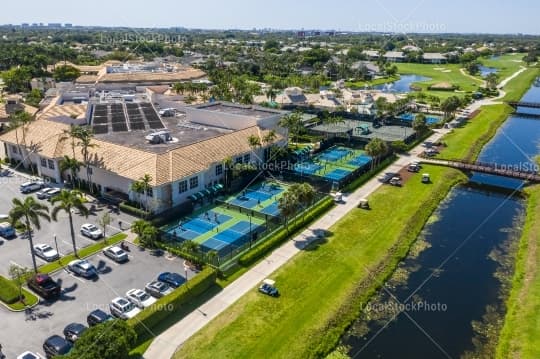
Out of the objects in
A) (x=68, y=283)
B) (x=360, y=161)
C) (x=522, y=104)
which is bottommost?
(x=68, y=283)

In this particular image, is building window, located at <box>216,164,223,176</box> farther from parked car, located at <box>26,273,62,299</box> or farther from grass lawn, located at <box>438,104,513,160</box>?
grass lawn, located at <box>438,104,513,160</box>

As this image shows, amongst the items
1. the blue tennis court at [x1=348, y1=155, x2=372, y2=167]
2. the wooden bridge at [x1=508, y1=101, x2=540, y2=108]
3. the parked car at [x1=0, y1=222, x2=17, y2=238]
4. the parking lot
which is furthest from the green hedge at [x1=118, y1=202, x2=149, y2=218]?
the wooden bridge at [x1=508, y1=101, x2=540, y2=108]

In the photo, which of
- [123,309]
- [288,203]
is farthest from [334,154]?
[123,309]

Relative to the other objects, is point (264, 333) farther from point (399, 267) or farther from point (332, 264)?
point (399, 267)

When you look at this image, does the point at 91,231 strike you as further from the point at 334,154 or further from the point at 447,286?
the point at 334,154

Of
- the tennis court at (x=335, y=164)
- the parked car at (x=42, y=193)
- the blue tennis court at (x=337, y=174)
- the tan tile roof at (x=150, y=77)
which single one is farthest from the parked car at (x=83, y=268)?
the tan tile roof at (x=150, y=77)
